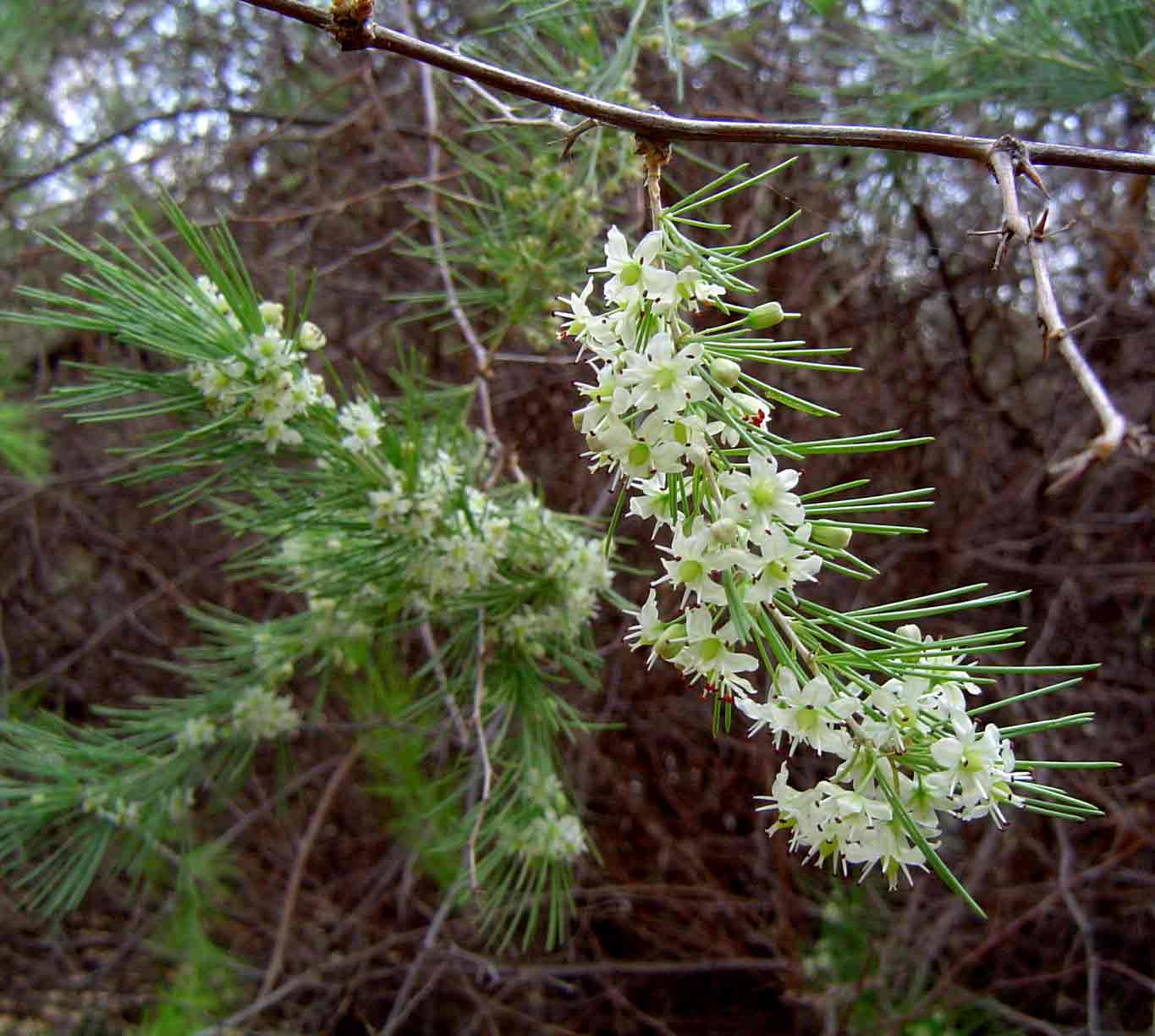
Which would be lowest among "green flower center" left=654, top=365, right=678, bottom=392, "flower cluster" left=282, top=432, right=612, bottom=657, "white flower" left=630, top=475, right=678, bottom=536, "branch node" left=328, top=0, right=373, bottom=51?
"flower cluster" left=282, top=432, right=612, bottom=657

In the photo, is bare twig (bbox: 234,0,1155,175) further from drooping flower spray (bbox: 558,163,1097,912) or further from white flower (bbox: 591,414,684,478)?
white flower (bbox: 591,414,684,478)

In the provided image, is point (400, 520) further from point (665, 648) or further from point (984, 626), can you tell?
point (984, 626)

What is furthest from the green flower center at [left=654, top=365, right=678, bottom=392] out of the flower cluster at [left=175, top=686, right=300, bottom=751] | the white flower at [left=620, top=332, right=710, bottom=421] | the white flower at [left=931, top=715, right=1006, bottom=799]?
the flower cluster at [left=175, top=686, right=300, bottom=751]

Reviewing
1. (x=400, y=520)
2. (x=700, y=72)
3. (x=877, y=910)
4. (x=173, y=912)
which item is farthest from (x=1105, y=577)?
(x=173, y=912)

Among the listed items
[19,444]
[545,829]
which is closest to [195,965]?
[19,444]

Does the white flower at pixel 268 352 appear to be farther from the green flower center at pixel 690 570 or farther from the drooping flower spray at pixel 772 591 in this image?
the green flower center at pixel 690 570

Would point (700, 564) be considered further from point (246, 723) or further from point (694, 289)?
point (246, 723)
